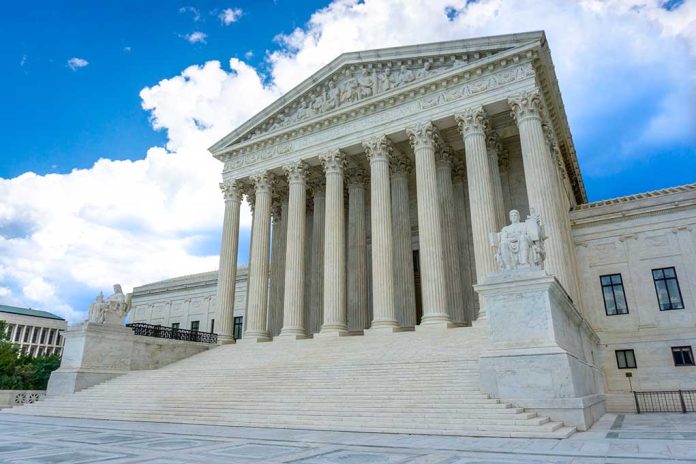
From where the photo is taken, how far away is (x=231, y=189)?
33812 mm

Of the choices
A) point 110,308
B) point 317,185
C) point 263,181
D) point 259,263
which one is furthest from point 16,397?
point 317,185

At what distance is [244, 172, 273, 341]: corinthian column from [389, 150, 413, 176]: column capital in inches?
334

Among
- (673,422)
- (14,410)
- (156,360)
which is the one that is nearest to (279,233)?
(156,360)

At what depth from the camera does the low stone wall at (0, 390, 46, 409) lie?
2291cm

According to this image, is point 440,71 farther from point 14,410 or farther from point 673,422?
A: point 14,410

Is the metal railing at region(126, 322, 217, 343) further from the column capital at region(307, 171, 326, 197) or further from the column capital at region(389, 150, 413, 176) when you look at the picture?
the column capital at region(389, 150, 413, 176)

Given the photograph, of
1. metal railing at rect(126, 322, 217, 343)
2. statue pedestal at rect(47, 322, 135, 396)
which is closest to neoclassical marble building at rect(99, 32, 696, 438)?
metal railing at rect(126, 322, 217, 343)

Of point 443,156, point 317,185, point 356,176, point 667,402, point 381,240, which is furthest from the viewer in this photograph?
point 317,185

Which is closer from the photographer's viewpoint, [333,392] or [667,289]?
[333,392]

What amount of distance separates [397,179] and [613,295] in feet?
47.0

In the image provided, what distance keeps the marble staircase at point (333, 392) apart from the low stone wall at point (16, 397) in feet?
13.0

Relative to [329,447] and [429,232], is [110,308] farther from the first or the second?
[329,447]

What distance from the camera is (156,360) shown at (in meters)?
26.3

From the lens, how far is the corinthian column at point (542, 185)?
21.6 metres
